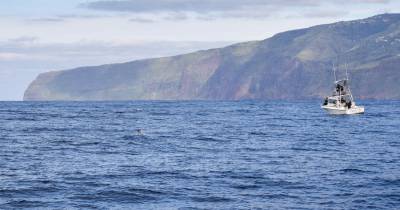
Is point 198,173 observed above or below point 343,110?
below

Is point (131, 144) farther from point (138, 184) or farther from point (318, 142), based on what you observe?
point (138, 184)

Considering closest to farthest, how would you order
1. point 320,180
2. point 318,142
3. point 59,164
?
point 320,180 < point 59,164 < point 318,142

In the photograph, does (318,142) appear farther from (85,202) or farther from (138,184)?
(85,202)

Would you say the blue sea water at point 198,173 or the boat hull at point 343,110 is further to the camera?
the boat hull at point 343,110

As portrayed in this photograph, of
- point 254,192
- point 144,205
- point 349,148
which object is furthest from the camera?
point 349,148

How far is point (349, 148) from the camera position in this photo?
6762 cm

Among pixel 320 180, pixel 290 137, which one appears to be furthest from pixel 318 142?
pixel 320 180

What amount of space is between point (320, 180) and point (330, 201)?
711 centimetres

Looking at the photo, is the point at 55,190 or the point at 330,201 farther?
the point at 55,190

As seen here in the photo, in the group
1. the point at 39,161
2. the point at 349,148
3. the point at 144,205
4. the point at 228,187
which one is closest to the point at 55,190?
→ the point at 144,205

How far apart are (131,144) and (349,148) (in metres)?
22.1

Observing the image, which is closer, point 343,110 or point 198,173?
point 198,173

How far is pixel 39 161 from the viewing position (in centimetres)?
5366

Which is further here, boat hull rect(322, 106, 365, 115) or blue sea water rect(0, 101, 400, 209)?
boat hull rect(322, 106, 365, 115)
